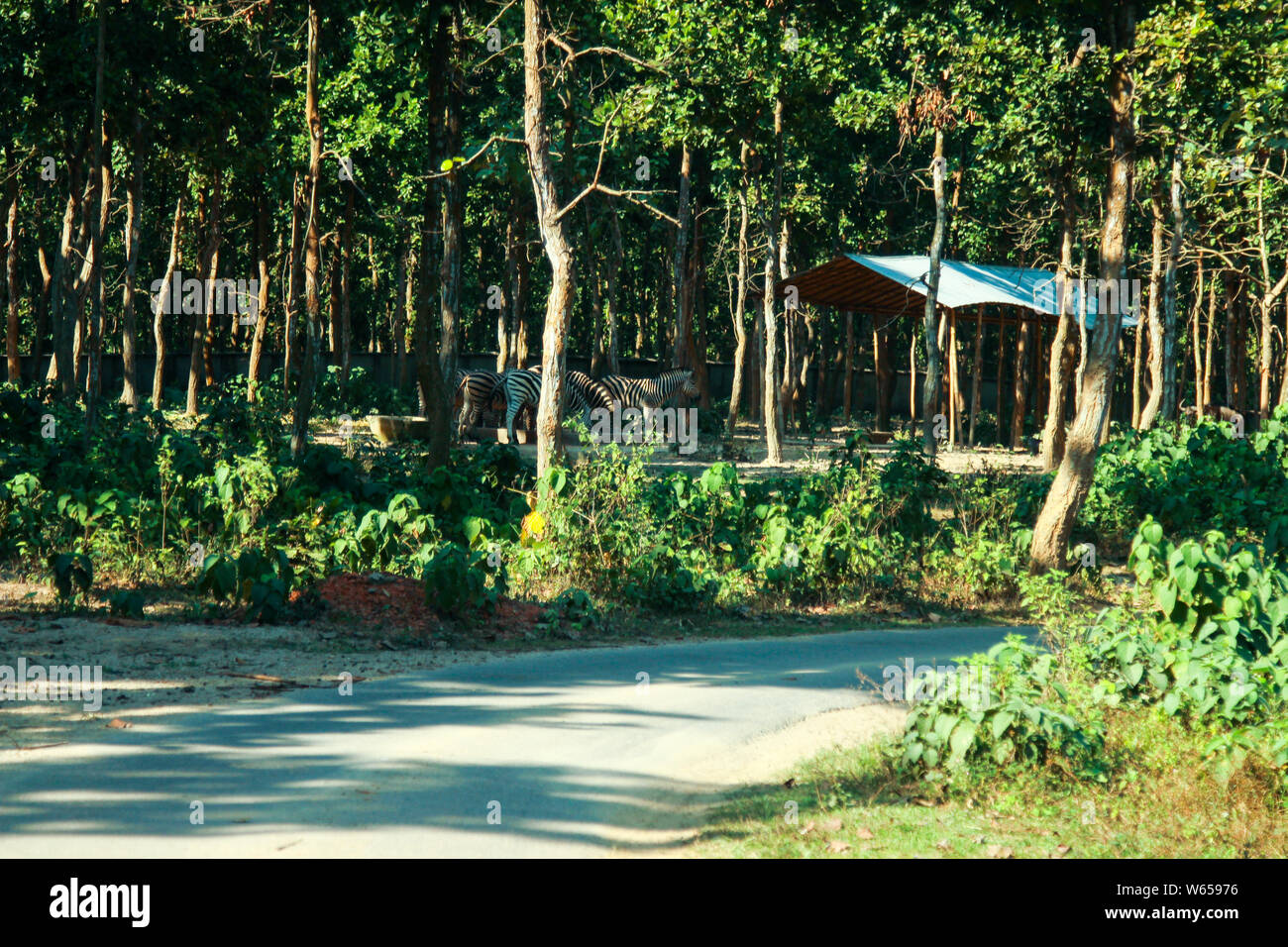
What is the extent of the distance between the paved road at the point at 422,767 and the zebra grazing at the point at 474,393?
61.0 ft

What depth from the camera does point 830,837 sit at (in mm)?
6031

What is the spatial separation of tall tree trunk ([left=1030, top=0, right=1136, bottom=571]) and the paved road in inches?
214

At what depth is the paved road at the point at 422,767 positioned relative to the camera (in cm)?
558

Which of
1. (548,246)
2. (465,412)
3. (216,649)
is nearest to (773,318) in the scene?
(465,412)

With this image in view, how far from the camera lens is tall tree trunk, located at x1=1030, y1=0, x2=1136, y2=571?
45.5 feet

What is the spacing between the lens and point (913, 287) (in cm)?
2817

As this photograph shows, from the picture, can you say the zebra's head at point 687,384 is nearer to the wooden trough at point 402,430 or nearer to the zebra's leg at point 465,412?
the wooden trough at point 402,430

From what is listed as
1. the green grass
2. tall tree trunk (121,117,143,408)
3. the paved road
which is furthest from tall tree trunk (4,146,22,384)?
the green grass

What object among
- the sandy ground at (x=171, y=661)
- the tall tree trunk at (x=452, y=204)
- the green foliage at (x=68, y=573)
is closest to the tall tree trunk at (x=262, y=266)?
the tall tree trunk at (x=452, y=204)

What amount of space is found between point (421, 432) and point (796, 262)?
2143cm

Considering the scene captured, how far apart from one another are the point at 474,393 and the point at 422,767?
851 inches

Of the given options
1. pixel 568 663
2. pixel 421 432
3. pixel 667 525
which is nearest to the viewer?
pixel 568 663

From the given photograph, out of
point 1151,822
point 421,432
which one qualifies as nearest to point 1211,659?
point 1151,822

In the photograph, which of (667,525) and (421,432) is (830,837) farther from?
(421,432)
